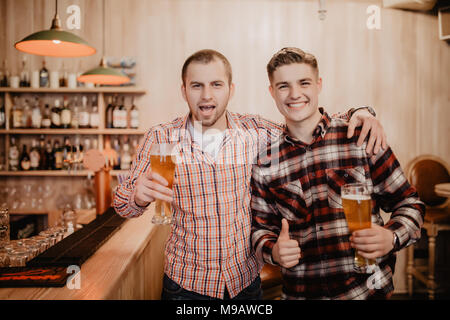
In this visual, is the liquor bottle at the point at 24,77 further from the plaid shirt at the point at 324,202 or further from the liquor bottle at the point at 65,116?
the plaid shirt at the point at 324,202

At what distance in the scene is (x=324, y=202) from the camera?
972 mm

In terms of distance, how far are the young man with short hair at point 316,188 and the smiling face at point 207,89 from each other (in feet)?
0.57

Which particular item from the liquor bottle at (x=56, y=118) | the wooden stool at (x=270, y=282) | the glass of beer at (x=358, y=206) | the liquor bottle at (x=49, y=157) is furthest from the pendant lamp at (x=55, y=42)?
the wooden stool at (x=270, y=282)

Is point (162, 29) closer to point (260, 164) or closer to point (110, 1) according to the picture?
point (110, 1)

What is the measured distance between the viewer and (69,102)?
2635 mm

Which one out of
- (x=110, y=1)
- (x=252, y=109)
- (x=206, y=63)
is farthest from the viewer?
(x=252, y=109)

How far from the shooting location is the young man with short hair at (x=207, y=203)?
1.03m

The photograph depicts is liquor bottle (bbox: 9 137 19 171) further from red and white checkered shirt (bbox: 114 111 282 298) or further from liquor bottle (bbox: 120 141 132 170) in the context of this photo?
red and white checkered shirt (bbox: 114 111 282 298)

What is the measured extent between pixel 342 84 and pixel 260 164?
4.83ft

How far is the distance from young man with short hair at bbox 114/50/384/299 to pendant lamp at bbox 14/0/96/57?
79 cm

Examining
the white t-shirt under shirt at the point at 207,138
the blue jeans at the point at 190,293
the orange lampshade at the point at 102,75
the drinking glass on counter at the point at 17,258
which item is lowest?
the blue jeans at the point at 190,293

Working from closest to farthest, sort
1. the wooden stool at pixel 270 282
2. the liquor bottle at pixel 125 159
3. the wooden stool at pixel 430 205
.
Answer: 1. the wooden stool at pixel 270 282
2. the wooden stool at pixel 430 205
3. the liquor bottle at pixel 125 159

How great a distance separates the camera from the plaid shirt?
955mm
